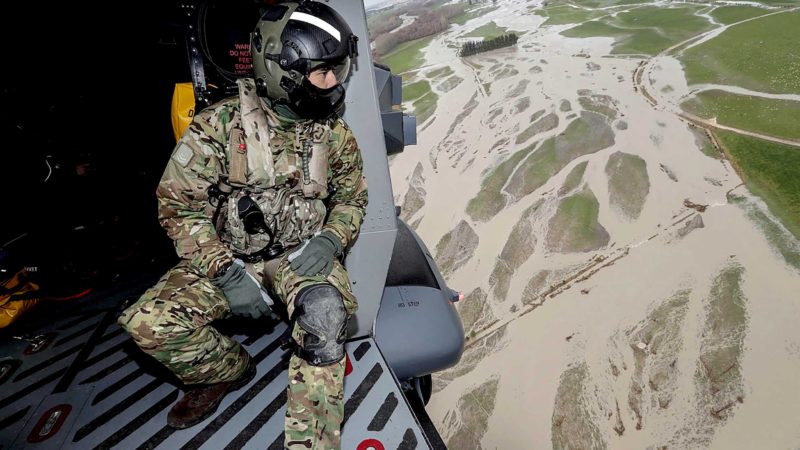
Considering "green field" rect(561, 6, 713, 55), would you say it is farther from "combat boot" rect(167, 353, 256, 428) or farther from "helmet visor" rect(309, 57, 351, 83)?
"combat boot" rect(167, 353, 256, 428)

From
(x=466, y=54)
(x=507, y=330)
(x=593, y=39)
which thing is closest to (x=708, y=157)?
(x=507, y=330)

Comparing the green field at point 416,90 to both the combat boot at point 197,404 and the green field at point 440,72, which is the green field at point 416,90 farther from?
the combat boot at point 197,404

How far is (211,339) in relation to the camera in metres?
1.75

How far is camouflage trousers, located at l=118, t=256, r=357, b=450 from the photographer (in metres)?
1.54

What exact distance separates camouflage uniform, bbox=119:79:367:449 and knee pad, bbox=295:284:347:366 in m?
0.05

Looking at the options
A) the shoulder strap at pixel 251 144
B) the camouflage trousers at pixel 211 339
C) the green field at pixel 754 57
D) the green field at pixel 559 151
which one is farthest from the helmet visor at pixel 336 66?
the green field at pixel 754 57

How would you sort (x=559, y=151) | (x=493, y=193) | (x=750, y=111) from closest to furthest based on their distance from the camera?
1. (x=750, y=111)
2. (x=493, y=193)
3. (x=559, y=151)

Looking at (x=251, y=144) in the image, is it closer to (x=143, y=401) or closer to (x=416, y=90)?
(x=143, y=401)

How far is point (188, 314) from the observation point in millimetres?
1610

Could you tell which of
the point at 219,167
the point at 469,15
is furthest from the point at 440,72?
the point at 219,167

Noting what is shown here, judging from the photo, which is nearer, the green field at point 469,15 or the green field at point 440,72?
the green field at point 440,72

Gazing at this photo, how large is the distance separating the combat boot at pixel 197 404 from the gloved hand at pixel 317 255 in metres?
0.82

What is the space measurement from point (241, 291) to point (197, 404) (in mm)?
631

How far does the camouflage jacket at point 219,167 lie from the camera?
1.65m
